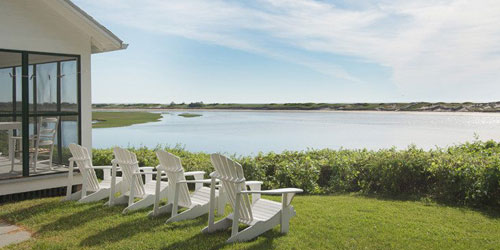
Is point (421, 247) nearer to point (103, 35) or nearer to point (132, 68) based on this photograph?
point (103, 35)

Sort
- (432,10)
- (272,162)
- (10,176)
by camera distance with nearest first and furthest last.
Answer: (10,176) < (272,162) < (432,10)

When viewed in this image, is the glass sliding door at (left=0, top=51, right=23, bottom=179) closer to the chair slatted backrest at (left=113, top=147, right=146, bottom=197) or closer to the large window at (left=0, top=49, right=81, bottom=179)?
the large window at (left=0, top=49, right=81, bottom=179)

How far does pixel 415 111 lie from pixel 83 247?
151 ft

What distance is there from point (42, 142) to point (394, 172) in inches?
249

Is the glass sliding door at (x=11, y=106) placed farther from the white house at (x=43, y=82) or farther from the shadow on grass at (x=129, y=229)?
the shadow on grass at (x=129, y=229)

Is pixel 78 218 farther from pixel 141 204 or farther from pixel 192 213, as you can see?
pixel 192 213

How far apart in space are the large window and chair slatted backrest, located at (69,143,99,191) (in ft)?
3.46

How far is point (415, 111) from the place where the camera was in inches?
1805

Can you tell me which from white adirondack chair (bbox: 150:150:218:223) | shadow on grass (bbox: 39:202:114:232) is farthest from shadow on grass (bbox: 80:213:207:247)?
shadow on grass (bbox: 39:202:114:232)

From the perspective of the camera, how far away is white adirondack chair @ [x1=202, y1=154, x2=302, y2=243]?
14.9 ft

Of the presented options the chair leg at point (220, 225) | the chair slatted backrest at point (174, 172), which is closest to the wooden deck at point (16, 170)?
the chair slatted backrest at point (174, 172)

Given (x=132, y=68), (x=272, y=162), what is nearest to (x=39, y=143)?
(x=272, y=162)

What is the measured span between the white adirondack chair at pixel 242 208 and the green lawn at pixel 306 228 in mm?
125

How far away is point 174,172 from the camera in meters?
5.39
